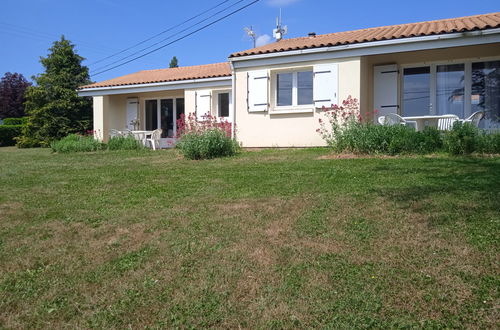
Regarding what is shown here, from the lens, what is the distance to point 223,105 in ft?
50.9

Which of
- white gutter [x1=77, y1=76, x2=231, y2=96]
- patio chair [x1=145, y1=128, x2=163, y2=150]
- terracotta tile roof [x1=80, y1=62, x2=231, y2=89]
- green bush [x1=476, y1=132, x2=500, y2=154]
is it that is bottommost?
green bush [x1=476, y1=132, x2=500, y2=154]

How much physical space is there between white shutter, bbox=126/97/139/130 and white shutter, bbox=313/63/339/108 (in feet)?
31.1

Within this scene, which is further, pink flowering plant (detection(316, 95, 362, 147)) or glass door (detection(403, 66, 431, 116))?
glass door (detection(403, 66, 431, 116))

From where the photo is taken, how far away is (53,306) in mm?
3027

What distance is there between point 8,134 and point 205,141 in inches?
793

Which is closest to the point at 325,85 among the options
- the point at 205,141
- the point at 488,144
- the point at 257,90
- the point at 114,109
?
the point at 257,90

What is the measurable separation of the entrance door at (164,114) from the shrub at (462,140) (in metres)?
11.8

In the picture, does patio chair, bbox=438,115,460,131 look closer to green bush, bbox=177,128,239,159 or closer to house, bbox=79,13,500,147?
house, bbox=79,13,500,147

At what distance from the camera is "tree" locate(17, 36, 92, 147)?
66.0ft

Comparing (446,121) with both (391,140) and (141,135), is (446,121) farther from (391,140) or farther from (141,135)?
(141,135)

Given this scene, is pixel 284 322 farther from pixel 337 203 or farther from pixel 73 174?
pixel 73 174

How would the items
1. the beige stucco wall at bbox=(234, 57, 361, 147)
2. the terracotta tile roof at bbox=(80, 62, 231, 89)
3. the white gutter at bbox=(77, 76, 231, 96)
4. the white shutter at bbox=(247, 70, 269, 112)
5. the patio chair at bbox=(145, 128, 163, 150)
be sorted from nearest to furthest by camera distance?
the beige stucco wall at bbox=(234, 57, 361, 147) → the white shutter at bbox=(247, 70, 269, 112) → the patio chair at bbox=(145, 128, 163, 150) → the white gutter at bbox=(77, 76, 231, 96) → the terracotta tile roof at bbox=(80, 62, 231, 89)

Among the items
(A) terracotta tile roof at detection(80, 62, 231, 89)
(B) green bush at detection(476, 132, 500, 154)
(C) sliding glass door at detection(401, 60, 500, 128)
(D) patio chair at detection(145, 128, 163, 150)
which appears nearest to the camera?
(B) green bush at detection(476, 132, 500, 154)

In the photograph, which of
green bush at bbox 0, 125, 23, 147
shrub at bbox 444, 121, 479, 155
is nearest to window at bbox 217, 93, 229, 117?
shrub at bbox 444, 121, 479, 155
